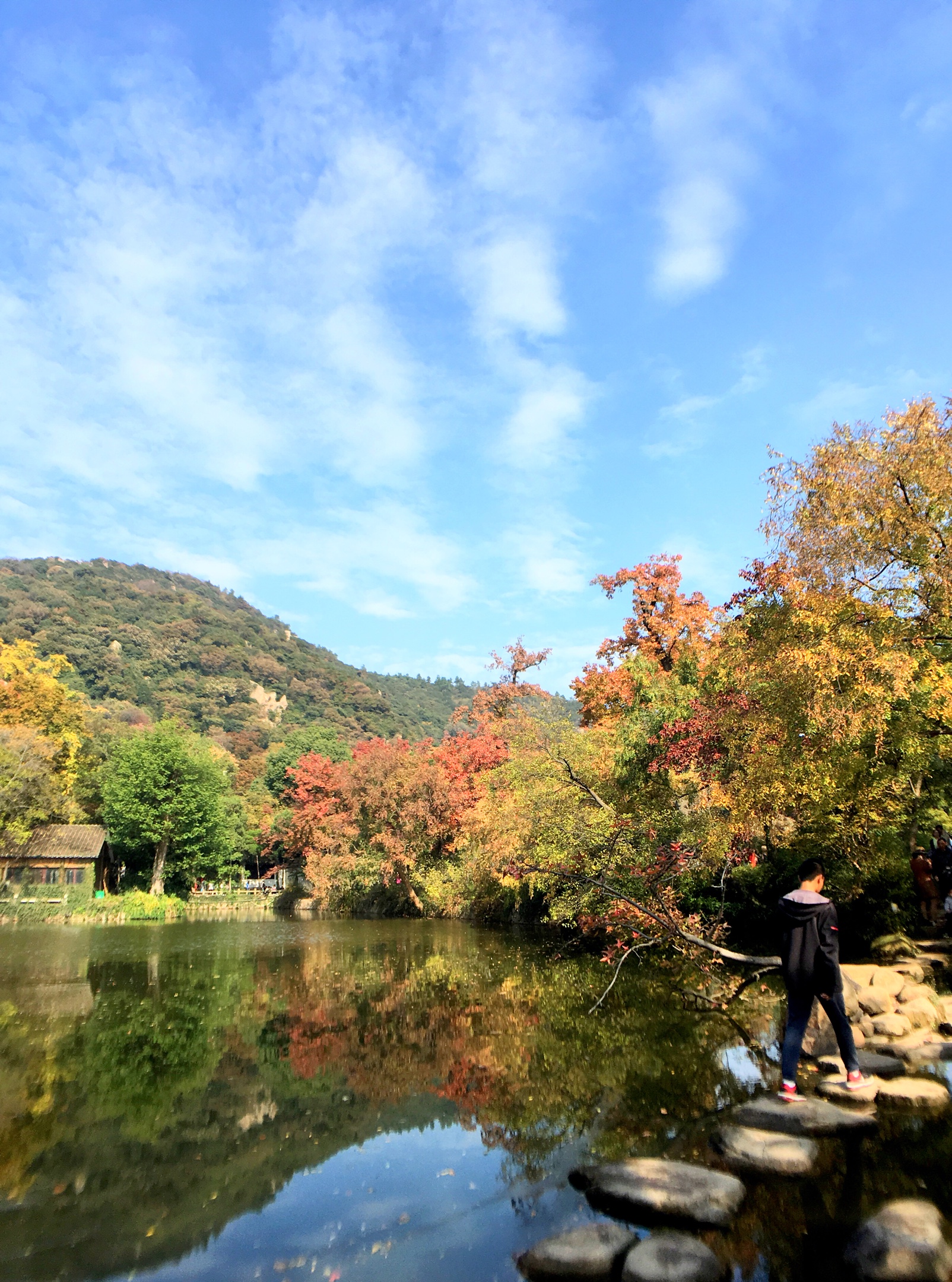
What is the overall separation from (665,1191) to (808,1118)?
5.70ft

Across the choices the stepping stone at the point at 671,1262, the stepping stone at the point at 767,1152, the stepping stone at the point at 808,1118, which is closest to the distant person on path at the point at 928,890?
the stepping stone at the point at 808,1118

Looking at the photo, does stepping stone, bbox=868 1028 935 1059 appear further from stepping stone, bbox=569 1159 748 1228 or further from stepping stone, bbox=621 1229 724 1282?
stepping stone, bbox=621 1229 724 1282

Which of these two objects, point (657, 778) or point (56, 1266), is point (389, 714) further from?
point (56, 1266)

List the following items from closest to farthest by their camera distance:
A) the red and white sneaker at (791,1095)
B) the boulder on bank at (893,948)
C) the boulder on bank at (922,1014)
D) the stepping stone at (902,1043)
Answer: the red and white sneaker at (791,1095) < the stepping stone at (902,1043) < the boulder on bank at (922,1014) < the boulder on bank at (893,948)

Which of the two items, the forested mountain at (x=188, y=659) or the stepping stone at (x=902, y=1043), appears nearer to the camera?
the stepping stone at (x=902, y=1043)

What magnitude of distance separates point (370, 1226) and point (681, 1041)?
5394 millimetres

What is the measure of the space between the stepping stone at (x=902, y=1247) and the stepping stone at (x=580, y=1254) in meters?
1.23

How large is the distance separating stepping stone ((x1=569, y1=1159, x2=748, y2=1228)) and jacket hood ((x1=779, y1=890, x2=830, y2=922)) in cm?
201

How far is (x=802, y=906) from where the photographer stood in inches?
251

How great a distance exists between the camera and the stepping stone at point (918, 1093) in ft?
21.4

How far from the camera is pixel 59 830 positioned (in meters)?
40.0

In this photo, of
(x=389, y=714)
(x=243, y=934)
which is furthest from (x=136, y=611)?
(x=243, y=934)

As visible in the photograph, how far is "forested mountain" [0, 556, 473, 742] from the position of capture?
85375 mm

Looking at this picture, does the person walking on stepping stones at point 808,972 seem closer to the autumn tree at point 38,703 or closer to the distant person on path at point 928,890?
the distant person on path at point 928,890
